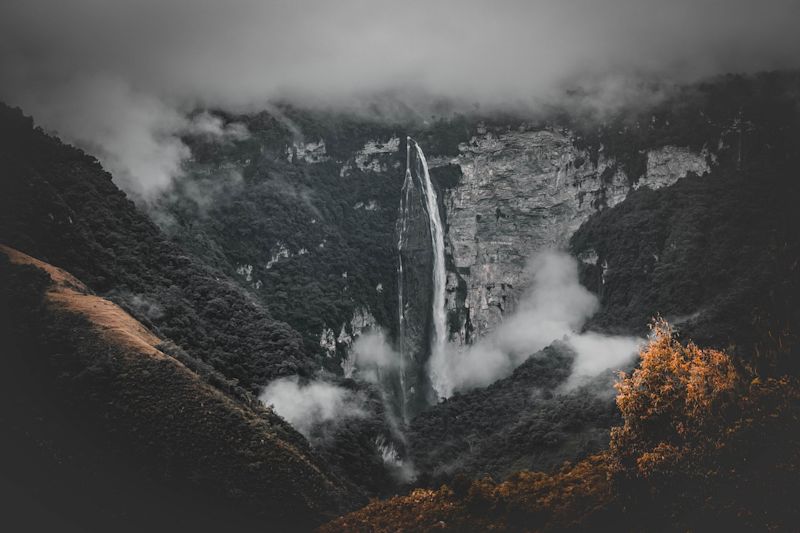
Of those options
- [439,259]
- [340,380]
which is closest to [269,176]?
[439,259]

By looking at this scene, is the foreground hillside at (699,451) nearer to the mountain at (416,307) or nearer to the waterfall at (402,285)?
the mountain at (416,307)

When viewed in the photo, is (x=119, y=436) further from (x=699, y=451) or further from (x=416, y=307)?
(x=416, y=307)

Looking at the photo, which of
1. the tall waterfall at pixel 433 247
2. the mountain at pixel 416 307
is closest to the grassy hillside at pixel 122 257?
the mountain at pixel 416 307

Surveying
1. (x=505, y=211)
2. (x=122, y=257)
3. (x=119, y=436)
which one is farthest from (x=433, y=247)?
(x=119, y=436)

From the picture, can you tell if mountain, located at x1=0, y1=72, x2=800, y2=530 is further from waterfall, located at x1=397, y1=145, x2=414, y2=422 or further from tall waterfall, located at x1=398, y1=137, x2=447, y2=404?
tall waterfall, located at x1=398, y1=137, x2=447, y2=404

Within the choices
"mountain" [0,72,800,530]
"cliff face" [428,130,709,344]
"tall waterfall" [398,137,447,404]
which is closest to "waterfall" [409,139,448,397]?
"tall waterfall" [398,137,447,404]

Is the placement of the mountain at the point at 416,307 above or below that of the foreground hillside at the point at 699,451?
above
